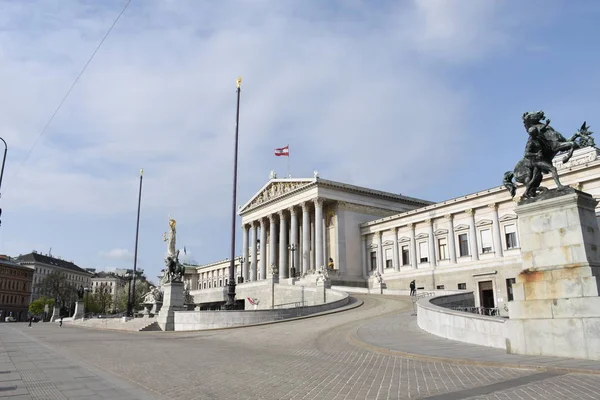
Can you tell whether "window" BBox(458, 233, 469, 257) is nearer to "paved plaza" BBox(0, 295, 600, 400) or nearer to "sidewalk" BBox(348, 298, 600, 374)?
"sidewalk" BBox(348, 298, 600, 374)

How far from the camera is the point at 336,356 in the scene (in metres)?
14.4

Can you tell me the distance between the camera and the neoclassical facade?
161 feet

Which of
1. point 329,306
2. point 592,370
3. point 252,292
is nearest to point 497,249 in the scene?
point 329,306

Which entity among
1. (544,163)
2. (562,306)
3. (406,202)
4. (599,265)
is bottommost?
(562,306)

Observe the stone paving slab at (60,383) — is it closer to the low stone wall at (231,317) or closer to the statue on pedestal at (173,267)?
the low stone wall at (231,317)

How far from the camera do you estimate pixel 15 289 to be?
11875 cm

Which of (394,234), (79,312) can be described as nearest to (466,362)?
(394,234)

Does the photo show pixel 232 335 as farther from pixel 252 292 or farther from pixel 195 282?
pixel 195 282

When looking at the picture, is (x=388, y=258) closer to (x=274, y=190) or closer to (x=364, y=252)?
(x=364, y=252)

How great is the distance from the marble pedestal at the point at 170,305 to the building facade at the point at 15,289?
10002 cm

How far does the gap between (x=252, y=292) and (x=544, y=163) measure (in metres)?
47.2

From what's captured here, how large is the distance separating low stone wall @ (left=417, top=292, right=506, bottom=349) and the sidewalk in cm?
31

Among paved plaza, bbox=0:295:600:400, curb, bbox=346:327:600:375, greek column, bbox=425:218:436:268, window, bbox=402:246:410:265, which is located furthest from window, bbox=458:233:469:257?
curb, bbox=346:327:600:375

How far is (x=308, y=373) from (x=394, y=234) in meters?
53.9
